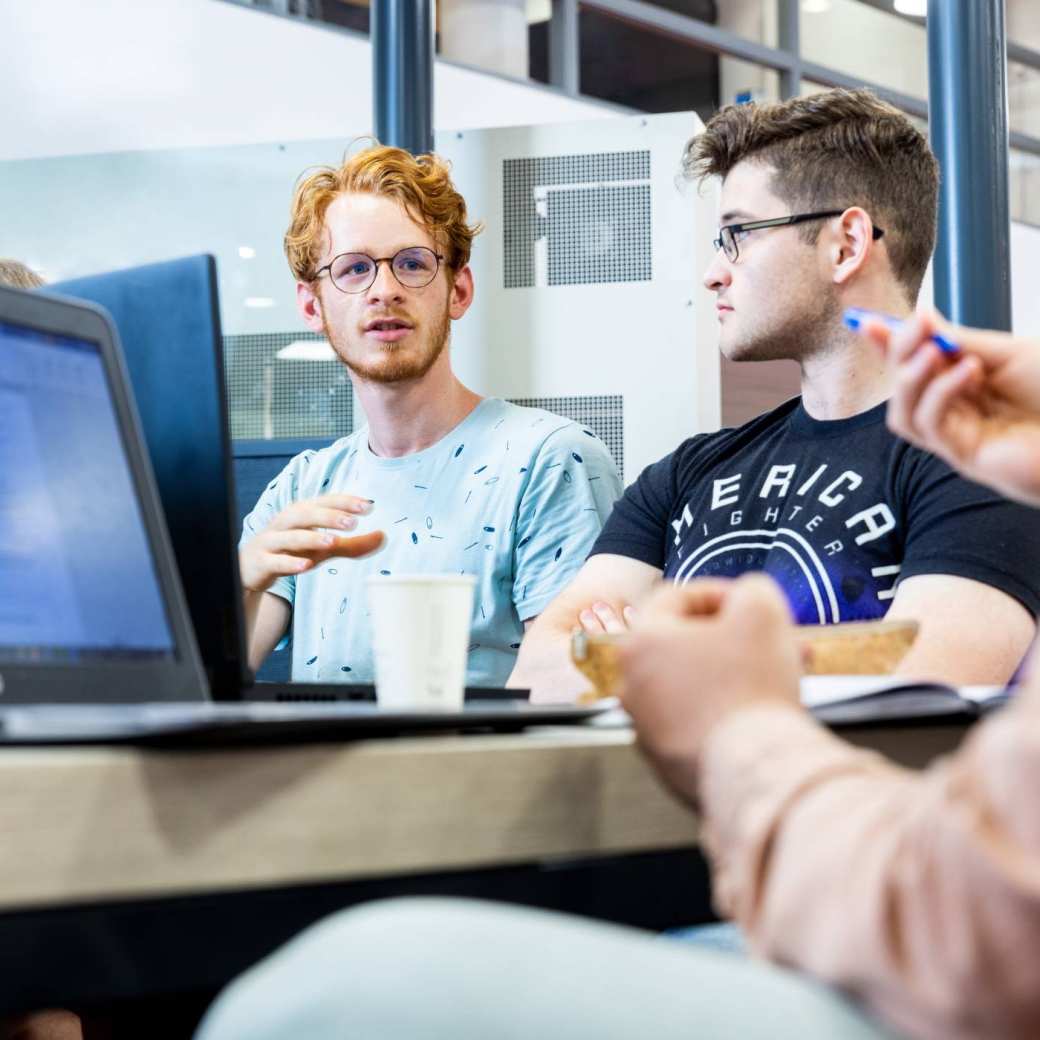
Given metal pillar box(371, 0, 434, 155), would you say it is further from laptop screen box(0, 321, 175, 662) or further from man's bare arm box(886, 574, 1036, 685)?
laptop screen box(0, 321, 175, 662)

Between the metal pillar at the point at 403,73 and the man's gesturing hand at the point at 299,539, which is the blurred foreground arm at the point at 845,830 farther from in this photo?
the metal pillar at the point at 403,73

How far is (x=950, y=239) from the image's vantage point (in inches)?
119

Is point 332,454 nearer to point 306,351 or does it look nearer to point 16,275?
point 16,275

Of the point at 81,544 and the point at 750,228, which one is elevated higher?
the point at 750,228

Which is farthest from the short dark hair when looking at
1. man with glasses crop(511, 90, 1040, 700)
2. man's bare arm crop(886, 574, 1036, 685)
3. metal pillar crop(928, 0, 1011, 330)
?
metal pillar crop(928, 0, 1011, 330)

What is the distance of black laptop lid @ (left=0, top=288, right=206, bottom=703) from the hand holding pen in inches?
17.9

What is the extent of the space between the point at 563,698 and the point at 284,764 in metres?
0.96

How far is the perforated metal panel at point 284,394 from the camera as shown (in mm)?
3279

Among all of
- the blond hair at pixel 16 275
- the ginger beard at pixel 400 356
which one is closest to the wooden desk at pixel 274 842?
the ginger beard at pixel 400 356

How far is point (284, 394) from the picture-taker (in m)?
3.30

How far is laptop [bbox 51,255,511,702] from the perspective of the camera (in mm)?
1047

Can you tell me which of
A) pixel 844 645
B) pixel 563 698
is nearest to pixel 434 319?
pixel 563 698

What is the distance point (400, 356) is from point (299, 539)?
40.9 inches

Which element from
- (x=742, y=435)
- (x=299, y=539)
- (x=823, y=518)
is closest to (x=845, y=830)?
(x=299, y=539)
